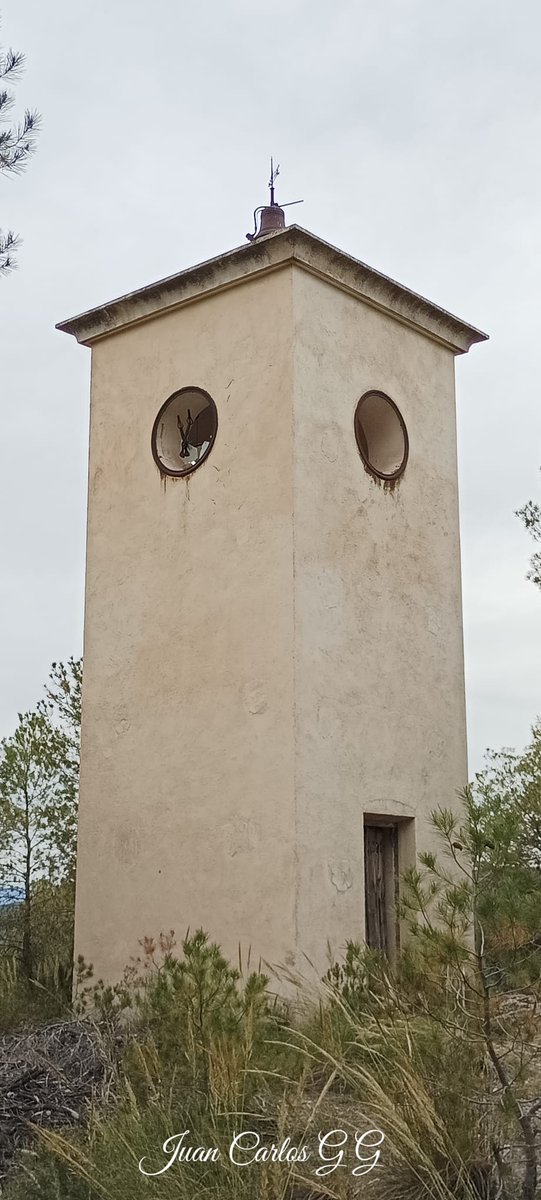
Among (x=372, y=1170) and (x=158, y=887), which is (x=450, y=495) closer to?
(x=158, y=887)

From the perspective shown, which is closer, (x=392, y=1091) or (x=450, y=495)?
(x=392, y=1091)

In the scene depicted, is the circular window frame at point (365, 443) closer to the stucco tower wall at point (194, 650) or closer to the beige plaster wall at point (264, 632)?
the beige plaster wall at point (264, 632)

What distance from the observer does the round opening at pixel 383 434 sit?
1055 cm

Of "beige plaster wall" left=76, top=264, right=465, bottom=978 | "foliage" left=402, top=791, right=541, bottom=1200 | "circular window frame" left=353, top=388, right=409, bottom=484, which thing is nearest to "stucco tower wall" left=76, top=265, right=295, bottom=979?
"beige plaster wall" left=76, top=264, right=465, bottom=978

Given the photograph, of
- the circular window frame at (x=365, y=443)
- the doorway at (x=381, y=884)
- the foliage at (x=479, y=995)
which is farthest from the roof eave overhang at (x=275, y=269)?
the foliage at (x=479, y=995)

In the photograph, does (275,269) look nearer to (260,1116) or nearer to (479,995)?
(479,995)

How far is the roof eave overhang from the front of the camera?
9859 mm

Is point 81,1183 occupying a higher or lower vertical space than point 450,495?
lower

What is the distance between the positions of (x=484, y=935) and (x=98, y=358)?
24.2 feet

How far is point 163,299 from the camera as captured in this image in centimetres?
1078

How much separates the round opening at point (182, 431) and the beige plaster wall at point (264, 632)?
0.12 metres

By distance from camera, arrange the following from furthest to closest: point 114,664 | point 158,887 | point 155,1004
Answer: point 114,664 < point 158,887 < point 155,1004

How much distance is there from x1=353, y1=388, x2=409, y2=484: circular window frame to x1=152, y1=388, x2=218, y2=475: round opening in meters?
1.18

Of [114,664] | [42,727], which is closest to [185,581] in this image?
[114,664]
